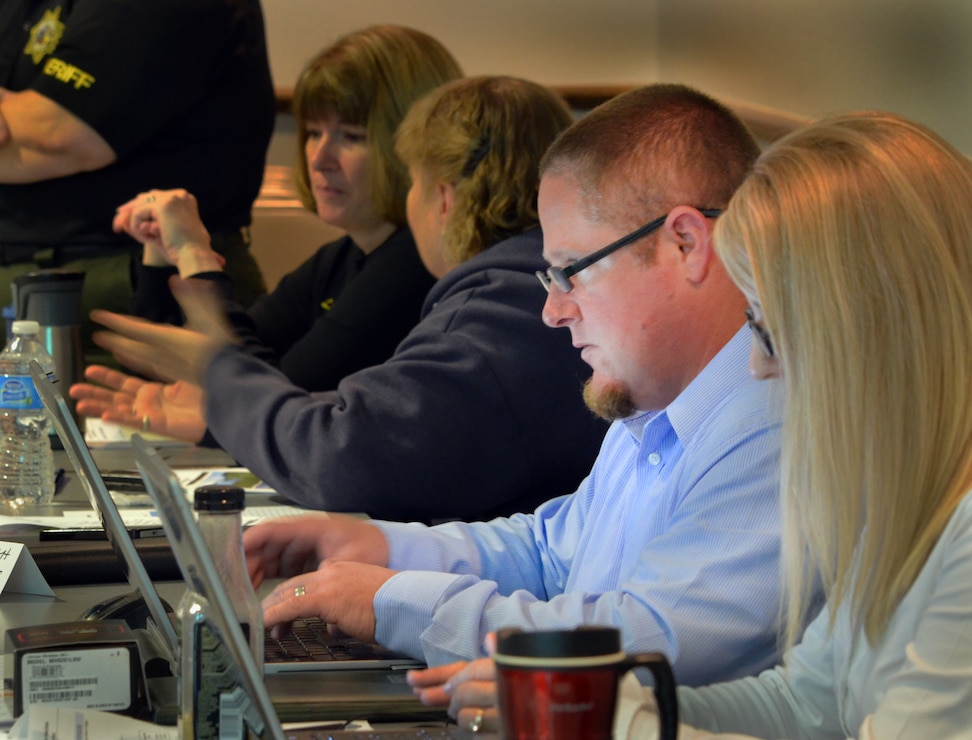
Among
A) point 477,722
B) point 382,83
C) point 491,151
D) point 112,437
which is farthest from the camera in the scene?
point 382,83

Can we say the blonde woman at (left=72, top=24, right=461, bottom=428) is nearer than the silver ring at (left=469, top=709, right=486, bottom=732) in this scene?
No

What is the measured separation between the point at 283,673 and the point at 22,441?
0.88 metres

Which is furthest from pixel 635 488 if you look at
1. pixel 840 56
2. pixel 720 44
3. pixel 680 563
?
pixel 720 44

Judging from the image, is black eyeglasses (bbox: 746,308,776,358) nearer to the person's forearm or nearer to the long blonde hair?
the long blonde hair

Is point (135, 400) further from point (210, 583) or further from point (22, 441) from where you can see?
point (210, 583)

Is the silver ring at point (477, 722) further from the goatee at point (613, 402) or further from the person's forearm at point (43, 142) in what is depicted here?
the person's forearm at point (43, 142)

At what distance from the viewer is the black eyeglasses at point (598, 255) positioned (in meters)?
1.31

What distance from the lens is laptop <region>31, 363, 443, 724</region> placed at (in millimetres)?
953

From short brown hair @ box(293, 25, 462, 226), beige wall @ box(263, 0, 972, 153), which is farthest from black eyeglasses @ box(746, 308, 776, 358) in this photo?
short brown hair @ box(293, 25, 462, 226)

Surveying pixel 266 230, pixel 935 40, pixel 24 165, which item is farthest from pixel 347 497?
pixel 266 230

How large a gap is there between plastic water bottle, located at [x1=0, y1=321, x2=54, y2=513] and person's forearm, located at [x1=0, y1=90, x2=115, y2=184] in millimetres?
1154

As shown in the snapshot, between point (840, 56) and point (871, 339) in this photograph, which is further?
point (840, 56)

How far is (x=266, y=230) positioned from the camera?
13.6 ft

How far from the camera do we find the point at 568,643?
0.60 metres
